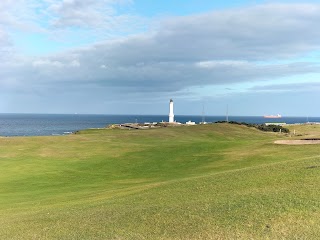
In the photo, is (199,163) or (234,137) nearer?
(199,163)

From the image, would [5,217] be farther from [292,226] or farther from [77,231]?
[292,226]

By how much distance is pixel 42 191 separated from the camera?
25.4 meters

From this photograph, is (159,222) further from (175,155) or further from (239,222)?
(175,155)

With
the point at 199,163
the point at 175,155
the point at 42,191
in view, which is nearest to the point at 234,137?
the point at 175,155

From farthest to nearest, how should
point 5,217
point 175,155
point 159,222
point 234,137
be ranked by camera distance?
1. point 234,137
2. point 175,155
3. point 5,217
4. point 159,222

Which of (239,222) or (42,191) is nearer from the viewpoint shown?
(239,222)

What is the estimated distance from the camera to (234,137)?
6850 cm

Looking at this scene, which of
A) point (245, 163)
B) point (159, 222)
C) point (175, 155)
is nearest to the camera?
point (159, 222)

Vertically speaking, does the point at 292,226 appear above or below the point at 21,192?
above

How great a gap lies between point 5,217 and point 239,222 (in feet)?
36.6

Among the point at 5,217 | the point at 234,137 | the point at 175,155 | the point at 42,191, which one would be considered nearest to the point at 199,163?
the point at 175,155

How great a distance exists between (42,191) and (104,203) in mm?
10376

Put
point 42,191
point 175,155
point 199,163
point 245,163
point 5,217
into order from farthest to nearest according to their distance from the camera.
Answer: point 175,155
point 199,163
point 245,163
point 42,191
point 5,217

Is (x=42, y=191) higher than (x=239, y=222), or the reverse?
(x=239, y=222)
